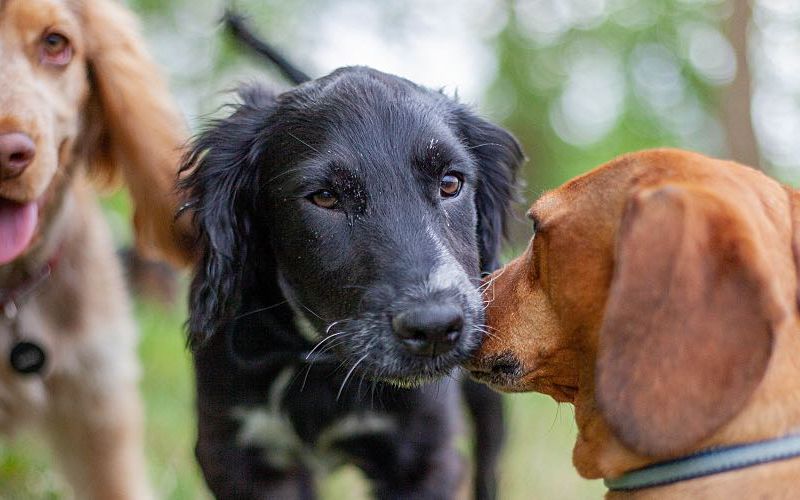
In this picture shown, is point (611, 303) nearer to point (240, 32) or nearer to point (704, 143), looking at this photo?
point (240, 32)

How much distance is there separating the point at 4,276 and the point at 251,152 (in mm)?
1022

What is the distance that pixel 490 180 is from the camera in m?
3.39

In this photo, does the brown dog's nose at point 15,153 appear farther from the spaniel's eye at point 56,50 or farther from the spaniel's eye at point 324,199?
the spaniel's eye at point 324,199

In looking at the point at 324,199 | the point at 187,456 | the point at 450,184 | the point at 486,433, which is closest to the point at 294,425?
the point at 324,199

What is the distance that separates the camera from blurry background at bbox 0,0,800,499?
6212mm

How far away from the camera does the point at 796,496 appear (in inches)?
81.2

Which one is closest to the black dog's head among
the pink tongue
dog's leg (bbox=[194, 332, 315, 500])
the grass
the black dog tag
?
dog's leg (bbox=[194, 332, 315, 500])

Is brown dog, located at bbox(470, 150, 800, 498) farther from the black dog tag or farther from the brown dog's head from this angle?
the black dog tag

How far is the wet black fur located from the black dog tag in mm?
592

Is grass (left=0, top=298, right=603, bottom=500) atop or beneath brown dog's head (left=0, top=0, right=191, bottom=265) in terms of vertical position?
beneath

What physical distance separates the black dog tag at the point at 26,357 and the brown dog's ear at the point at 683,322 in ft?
6.85

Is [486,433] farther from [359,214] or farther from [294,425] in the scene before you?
[359,214]

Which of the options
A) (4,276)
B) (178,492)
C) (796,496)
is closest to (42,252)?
(4,276)

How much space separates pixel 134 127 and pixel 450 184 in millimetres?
1332
